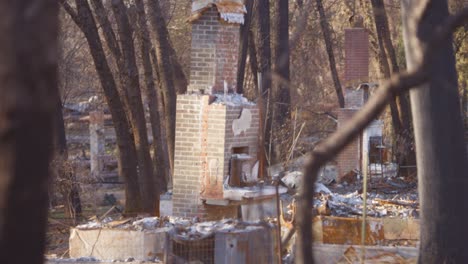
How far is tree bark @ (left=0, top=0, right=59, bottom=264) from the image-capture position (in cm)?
363

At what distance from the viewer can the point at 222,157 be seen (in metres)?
11.8

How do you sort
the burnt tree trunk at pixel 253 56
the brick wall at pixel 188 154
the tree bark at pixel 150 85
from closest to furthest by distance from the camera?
the brick wall at pixel 188 154 < the tree bark at pixel 150 85 < the burnt tree trunk at pixel 253 56

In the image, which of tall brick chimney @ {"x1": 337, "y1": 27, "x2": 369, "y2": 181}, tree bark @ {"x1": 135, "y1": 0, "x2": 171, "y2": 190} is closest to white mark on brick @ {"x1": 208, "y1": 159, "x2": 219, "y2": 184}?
tree bark @ {"x1": 135, "y1": 0, "x2": 171, "y2": 190}

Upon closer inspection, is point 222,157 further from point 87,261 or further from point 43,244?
point 43,244

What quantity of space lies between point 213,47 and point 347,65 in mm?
11698

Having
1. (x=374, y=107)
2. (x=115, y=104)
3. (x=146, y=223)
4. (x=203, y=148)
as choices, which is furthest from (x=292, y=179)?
(x=374, y=107)

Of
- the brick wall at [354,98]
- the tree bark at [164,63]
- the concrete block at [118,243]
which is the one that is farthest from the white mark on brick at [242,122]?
the brick wall at [354,98]

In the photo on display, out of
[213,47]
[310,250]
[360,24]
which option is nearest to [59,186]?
[213,47]

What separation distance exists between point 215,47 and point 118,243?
323 cm

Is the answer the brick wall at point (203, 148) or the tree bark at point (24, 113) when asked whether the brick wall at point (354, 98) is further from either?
the tree bark at point (24, 113)

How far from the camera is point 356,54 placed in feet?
76.8

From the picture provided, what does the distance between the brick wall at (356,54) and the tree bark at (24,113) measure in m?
19.8

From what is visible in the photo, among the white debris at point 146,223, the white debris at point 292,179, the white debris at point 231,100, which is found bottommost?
the white debris at point 146,223

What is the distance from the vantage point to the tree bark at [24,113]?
11.9 ft
